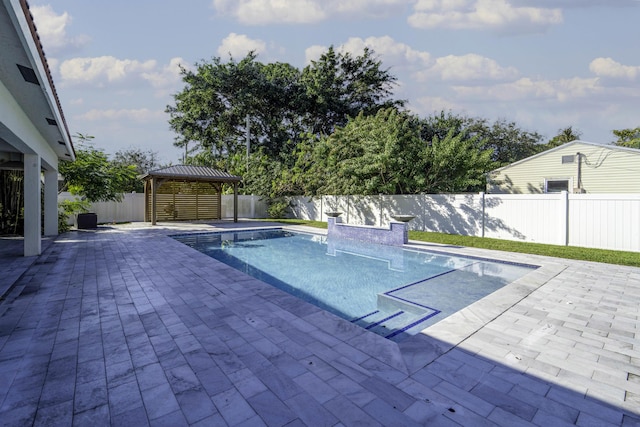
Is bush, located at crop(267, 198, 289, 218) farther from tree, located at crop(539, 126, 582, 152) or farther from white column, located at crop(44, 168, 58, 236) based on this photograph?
tree, located at crop(539, 126, 582, 152)

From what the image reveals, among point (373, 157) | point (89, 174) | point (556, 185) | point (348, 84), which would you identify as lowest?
point (556, 185)

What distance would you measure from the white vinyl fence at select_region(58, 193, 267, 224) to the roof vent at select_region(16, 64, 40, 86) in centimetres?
1359

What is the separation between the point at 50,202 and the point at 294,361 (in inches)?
488

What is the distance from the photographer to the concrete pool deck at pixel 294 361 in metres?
2.12

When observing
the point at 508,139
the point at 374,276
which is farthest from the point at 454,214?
the point at 508,139

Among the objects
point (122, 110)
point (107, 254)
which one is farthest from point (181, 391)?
point (122, 110)

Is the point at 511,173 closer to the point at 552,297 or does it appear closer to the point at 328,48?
the point at 552,297

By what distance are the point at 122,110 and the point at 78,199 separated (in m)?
17.8

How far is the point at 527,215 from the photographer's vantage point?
9.98 m

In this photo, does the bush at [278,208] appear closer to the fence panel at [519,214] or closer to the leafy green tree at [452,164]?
the fence panel at [519,214]

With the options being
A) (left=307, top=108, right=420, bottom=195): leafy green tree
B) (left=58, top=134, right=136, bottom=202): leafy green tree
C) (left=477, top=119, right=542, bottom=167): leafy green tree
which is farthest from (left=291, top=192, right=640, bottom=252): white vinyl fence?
(left=477, top=119, right=542, bottom=167): leafy green tree

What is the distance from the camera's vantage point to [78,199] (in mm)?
14836

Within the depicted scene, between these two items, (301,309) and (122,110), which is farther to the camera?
(122,110)

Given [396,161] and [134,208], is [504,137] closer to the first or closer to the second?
[396,161]
